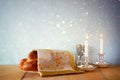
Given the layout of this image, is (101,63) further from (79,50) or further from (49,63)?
(49,63)

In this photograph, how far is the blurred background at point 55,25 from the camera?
4.71ft

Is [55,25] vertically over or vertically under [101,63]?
over

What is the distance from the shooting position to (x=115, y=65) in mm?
1439

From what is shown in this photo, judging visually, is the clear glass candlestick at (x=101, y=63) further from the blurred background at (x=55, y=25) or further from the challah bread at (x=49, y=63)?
the challah bread at (x=49, y=63)

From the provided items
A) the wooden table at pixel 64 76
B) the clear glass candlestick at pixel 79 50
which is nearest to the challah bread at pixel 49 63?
the wooden table at pixel 64 76

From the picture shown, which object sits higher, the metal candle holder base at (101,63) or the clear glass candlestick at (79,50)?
the clear glass candlestick at (79,50)

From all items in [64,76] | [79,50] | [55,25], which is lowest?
[64,76]

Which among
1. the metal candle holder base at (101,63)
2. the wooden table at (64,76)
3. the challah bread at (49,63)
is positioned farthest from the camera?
the metal candle holder base at (101,63)

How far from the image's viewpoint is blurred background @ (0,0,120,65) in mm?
1435

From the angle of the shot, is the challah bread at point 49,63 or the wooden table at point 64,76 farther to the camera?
the challah bread at point 49,63

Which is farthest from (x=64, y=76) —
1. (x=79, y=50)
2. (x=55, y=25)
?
(x=55, y=25)

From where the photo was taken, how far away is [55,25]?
145 centimetres

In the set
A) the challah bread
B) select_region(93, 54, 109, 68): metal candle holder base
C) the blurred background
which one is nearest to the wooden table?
the challah bread

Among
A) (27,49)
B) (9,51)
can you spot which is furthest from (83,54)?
(9,51)
